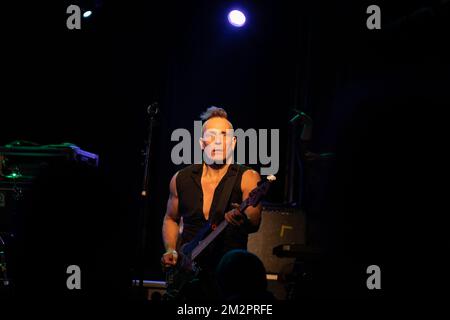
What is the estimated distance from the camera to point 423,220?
3.22 meters

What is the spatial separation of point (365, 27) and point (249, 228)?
2.98 metres

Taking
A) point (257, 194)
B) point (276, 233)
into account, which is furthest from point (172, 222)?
point (276, 233)

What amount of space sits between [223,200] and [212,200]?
14 centimetres

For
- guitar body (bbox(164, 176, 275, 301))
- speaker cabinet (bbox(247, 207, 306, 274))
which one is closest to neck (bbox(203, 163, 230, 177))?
guitar body (bbox(164, 176, 275, 301))

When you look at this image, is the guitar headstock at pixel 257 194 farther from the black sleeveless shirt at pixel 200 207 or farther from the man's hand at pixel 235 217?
the black sleeveless shirt at pixel 200 207

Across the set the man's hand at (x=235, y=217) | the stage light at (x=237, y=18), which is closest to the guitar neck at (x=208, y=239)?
the man's hand at (x=235, y=217)

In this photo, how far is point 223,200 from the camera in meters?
4.40

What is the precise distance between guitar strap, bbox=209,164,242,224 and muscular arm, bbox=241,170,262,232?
89mm

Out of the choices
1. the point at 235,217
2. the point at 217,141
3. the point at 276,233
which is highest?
the point at 217,141

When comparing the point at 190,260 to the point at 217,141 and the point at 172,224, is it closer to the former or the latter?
the point at 172,224

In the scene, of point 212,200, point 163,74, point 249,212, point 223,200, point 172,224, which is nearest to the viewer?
point 249,212

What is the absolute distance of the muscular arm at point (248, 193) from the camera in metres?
4.25

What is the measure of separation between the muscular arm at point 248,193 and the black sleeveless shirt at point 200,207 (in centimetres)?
4

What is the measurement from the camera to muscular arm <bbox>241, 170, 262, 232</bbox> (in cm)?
425
